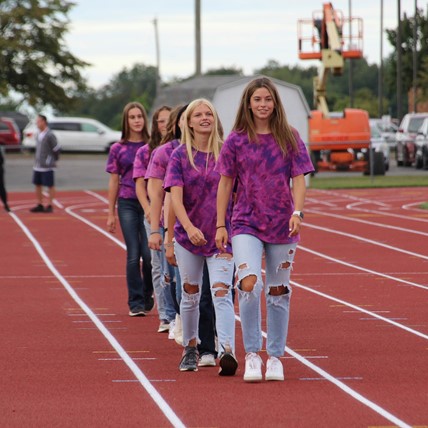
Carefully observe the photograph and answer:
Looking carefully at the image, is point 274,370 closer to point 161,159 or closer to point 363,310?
point 161,159

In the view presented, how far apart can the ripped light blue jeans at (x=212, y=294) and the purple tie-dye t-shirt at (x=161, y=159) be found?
43.1 inches

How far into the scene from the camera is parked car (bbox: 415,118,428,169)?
149 feet

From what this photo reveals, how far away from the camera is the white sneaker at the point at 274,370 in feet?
29.8

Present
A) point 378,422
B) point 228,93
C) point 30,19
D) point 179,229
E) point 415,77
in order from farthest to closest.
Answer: point 415,77
point 30,19
point 228,93
point 179,229
point 378,422

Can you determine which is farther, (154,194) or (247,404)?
(154,194)

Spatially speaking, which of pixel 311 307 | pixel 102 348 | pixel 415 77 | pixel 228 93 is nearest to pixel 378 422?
pixel 102 348

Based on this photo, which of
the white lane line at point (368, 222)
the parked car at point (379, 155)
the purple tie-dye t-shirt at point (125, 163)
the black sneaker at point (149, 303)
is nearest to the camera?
the purple tie-dye t-shirt at point (125, 163)

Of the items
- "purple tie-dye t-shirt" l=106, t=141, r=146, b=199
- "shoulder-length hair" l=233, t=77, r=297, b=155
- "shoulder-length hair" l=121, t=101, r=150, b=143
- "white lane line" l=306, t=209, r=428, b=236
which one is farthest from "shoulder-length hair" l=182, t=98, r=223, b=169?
"white lane line" l=306, t=209, r=428, b=236

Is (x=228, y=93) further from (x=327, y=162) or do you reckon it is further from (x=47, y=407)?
(x=47, y=407)

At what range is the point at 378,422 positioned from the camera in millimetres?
7625

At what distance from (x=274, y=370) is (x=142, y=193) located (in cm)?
342

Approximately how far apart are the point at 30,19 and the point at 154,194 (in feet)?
177

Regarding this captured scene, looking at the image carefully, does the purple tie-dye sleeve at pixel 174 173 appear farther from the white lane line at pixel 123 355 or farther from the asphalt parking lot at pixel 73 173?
the asphalt parking lot at pixel 73 173

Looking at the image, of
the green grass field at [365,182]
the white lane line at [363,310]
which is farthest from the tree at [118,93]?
the white lane line at [363,310]
